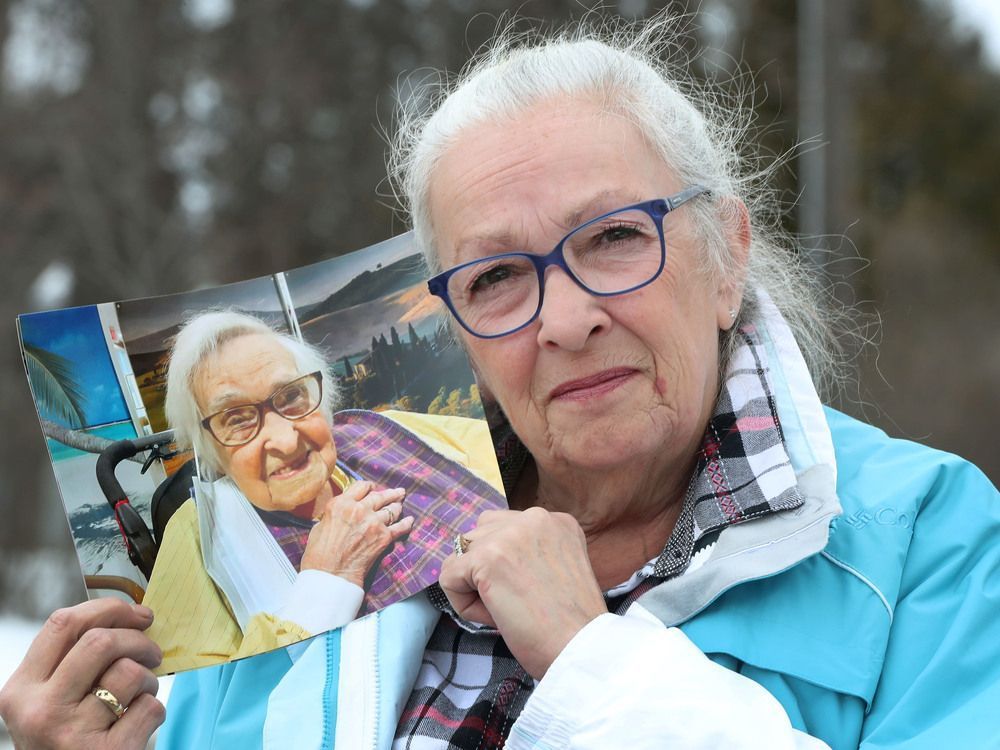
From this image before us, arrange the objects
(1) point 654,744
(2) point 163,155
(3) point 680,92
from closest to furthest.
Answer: (1) point 654,744, (3) point 680,92, (2) point 163,155

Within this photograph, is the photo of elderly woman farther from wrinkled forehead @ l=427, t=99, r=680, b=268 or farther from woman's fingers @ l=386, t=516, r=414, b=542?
wrinkled forehead @ l=427, t=99, r=680, b=268

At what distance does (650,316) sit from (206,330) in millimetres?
713

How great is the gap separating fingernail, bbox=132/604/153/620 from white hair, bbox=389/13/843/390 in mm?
749

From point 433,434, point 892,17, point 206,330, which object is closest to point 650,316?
point 433,434

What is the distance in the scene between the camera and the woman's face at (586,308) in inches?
67.8

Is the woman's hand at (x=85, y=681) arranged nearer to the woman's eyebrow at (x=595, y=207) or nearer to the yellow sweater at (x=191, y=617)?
the yellow sweater at (x=191, y=617)

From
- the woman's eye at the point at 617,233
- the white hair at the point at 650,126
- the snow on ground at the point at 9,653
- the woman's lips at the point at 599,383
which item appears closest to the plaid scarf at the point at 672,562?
the white hair at the point at 650,126

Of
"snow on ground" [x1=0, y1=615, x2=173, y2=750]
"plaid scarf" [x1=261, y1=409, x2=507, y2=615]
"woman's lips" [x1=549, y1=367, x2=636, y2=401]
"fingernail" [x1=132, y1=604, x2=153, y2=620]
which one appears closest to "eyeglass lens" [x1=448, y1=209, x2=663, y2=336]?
"woman's lips" [x1=549, y1=367, x2=636, y2=401]

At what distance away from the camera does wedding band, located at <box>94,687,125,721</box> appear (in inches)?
64.7

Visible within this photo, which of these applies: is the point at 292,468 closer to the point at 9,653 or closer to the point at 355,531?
the point at 355,531

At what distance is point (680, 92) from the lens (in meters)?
2.03

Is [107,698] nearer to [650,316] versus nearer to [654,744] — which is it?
[654,744]

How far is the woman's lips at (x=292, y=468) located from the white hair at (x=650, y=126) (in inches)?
16.5

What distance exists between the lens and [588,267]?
1.73 m
